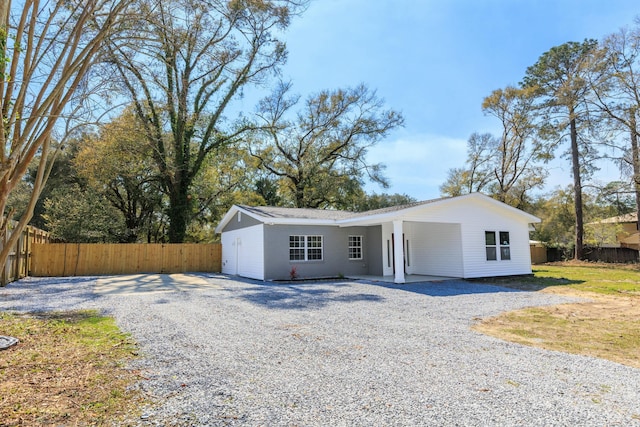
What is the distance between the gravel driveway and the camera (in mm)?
2904

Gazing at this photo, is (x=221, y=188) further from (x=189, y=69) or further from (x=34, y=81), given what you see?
(x=34, y=81)

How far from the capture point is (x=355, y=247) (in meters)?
16.0

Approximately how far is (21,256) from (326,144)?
18662 mm

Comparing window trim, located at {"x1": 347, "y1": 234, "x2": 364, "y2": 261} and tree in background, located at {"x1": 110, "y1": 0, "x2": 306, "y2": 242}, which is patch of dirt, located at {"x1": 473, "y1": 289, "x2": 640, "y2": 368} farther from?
window trim, located at {"x1": 347, "y1": 234, "x2": 364, "y2": 261}

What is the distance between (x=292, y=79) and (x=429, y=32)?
14.4 m

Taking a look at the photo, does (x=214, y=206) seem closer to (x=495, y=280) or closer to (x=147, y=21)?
(x=495, y=280)

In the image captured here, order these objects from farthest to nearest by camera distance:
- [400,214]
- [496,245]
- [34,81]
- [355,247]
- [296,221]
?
[355,247], [496,245], [296,221], [400,214], [34,81]

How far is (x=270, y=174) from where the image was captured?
28.0 m

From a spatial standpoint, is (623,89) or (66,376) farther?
(623,89)

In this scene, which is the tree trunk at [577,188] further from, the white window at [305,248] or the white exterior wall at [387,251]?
the white window at [305,248]

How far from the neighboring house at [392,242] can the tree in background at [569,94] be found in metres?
9.93

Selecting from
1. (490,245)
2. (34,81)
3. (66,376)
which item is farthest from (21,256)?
(490,245)

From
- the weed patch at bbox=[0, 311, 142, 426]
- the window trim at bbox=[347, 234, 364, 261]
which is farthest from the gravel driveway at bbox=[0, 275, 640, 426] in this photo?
the window trim at bbox=[347, 234, 364, 261]

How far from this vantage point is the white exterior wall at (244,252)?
567 inches
